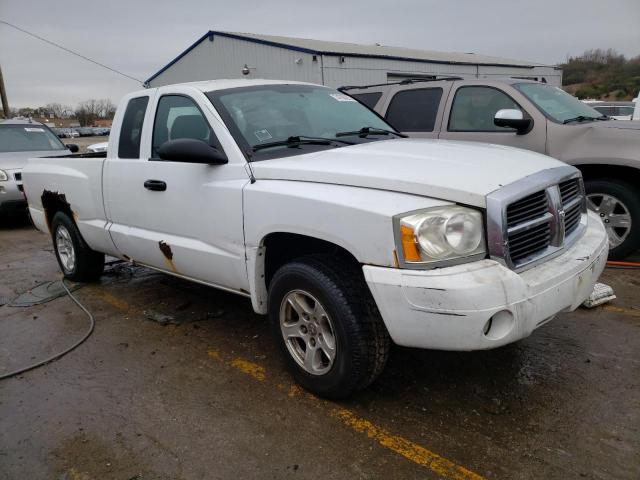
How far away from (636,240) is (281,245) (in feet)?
12.1

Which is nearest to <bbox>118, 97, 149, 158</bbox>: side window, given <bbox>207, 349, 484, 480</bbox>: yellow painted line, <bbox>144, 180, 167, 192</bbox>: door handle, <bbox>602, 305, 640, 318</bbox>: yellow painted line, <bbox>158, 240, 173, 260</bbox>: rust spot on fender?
<bbox>144, 180, 167, 192</bbox>: door handle

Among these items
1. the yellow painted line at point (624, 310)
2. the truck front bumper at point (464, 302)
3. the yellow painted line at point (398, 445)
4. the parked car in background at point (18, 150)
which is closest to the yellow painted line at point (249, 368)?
the yellow painted line at point (398, 445)

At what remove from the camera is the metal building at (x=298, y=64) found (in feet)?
55.4

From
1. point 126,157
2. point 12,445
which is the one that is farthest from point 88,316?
point 12,445

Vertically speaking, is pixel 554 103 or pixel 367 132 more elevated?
pixel 554 103

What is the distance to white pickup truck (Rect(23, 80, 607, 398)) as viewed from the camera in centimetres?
236

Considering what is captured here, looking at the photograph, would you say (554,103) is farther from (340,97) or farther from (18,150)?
(18,150)

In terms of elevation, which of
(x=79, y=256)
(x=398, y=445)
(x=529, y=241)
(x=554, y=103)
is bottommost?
(x=398, y=445)

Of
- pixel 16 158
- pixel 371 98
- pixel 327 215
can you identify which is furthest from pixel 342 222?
pixel 16 158

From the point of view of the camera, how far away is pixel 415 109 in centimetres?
618

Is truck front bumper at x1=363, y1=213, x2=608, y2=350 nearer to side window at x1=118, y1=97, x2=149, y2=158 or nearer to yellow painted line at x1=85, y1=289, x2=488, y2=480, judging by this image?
yellow painted line at x1=85, y1=289, x2=488, y2=480

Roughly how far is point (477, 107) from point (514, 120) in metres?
0.90

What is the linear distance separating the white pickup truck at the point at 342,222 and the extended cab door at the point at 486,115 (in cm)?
193

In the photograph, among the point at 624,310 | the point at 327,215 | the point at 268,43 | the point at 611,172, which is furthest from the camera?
the point at 268,43
